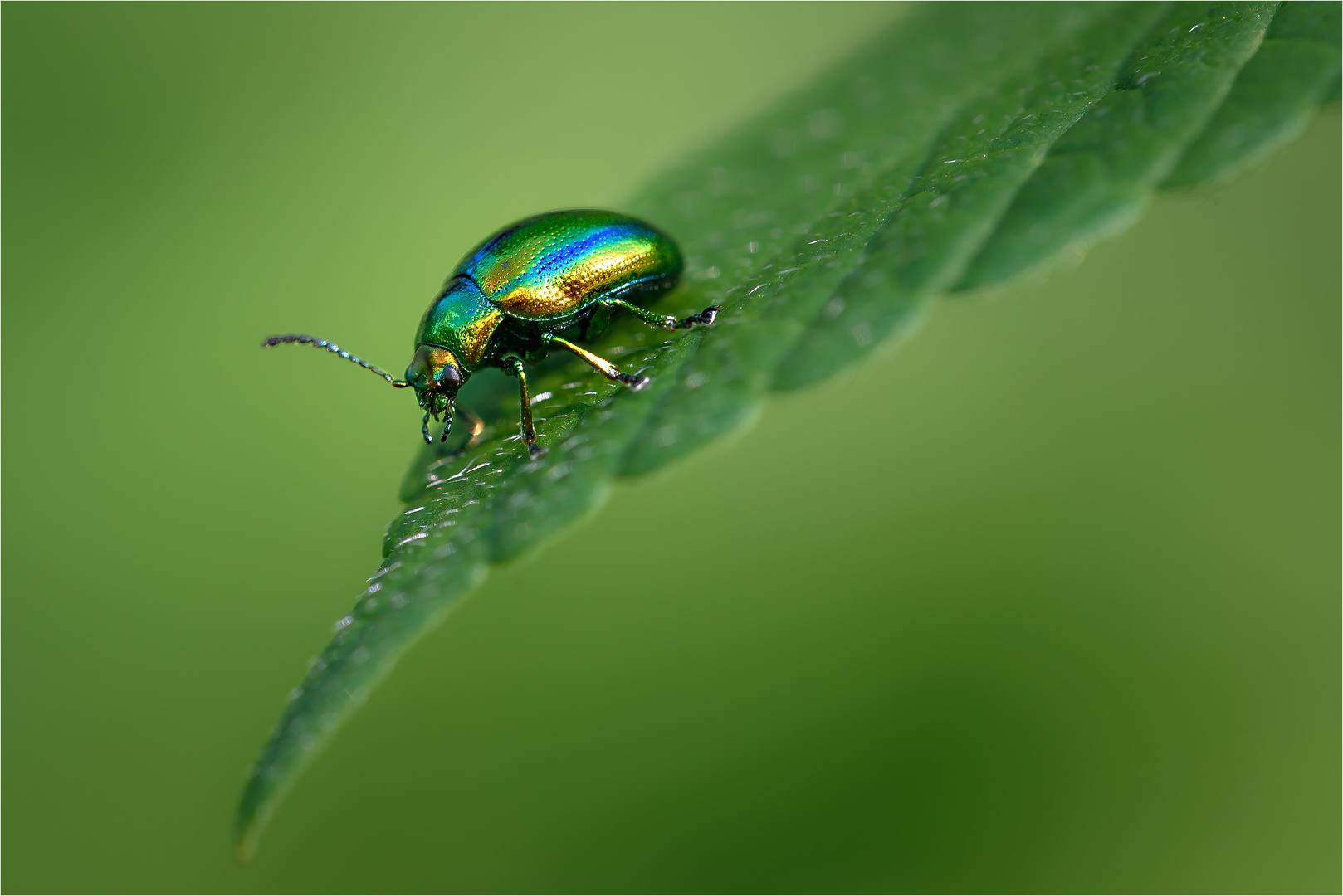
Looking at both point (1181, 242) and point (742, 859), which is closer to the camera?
point (742, 859)

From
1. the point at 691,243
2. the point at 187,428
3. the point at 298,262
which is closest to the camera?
the point at 691,243

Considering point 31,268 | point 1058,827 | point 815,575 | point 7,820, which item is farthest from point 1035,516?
point 31,268

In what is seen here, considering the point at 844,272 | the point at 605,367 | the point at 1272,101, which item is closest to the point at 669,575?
the point at 605,367

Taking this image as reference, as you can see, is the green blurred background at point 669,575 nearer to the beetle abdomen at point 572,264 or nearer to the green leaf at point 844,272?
the green leaf at point 844,272

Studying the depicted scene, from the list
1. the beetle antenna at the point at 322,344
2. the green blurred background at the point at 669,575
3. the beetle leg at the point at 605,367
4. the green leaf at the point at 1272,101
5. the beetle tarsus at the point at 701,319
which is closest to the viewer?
the green leaf at the point at 1272,101

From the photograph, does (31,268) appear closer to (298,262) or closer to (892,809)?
(298,262)

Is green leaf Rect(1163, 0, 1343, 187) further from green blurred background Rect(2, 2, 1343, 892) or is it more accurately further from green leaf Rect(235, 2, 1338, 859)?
green blurred background Rect(2, 2, 1343, 892)

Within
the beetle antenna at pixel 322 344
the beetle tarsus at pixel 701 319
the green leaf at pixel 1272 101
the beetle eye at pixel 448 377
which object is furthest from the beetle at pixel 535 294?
the green leaf at pixel 1272 101

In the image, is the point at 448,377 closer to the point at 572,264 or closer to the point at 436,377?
the point at 436,377
